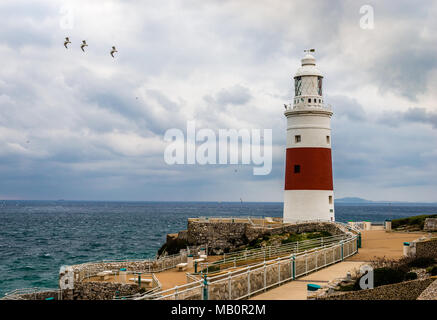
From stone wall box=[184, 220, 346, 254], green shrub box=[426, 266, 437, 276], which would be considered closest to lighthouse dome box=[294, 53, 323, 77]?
stone wall box=[184, 220, 346, 254]

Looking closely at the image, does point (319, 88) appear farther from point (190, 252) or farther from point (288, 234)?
point (190, 252)

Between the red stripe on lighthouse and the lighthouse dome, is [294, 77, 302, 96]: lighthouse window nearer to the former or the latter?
the lighthouse dome

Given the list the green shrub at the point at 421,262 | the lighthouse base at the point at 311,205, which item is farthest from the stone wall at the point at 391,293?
the lighthouse base at the point at 311,205

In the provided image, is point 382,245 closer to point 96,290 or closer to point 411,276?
point 411,276

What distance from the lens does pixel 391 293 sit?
1434cm

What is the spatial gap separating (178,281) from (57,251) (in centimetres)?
3809

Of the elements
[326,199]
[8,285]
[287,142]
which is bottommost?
[8,285]

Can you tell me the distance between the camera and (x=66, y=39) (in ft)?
85.9

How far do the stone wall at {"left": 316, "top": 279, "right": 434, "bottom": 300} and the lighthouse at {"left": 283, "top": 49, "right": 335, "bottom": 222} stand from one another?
24.6m

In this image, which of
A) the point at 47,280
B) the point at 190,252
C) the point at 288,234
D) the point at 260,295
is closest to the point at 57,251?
the point at 47,280

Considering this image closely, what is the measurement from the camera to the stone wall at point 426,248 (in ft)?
70.1

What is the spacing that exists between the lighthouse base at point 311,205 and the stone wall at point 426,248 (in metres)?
17.7

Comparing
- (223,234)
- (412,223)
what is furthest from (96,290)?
(412,223)

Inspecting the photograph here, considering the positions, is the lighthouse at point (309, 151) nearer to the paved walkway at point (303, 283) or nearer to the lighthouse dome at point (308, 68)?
the lighthouse dome at point (308, 68)
